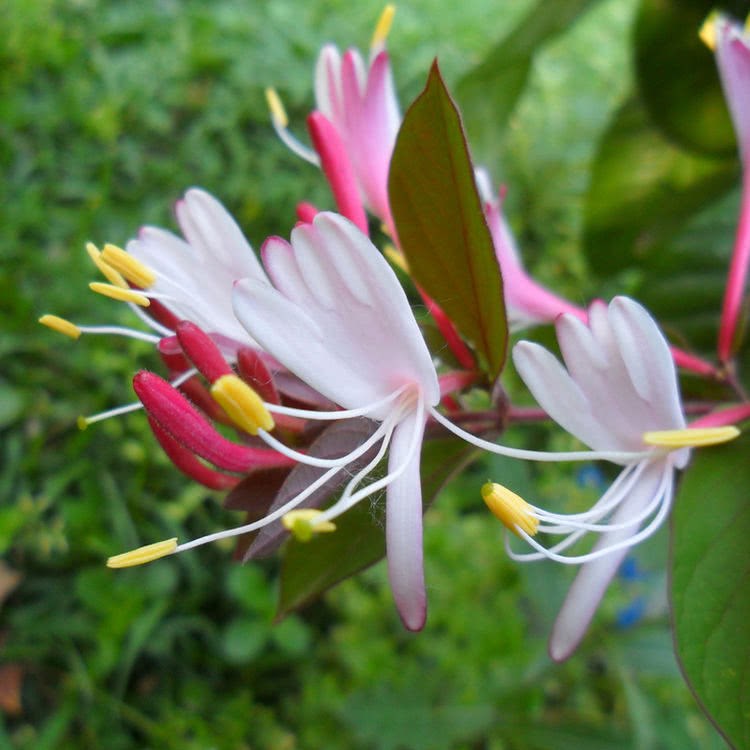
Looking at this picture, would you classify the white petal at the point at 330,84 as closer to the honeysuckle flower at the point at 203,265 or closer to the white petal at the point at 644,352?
the honeysuckle flower at the point at 203,265

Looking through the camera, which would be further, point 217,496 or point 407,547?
point 217,496

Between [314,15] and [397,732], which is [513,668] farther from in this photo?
[314,15]

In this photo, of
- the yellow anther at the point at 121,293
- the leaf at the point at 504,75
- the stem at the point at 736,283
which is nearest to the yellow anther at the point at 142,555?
the yellow anther at the point at 121,293

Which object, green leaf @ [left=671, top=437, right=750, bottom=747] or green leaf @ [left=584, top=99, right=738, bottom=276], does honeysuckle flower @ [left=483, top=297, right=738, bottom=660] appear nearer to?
green leaf @ [left=671, top=437, right=750, bottom=747]

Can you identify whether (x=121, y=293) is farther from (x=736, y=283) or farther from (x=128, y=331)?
(x=736, y=283)

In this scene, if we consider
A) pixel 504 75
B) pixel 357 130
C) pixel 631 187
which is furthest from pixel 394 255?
pixel 631 187

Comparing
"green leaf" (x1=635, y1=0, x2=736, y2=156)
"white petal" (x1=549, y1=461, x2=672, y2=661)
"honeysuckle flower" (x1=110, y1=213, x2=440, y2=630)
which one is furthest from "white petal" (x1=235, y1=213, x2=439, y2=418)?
"green leaf" (x1=635, y1=0, x2=736, y2=156)
